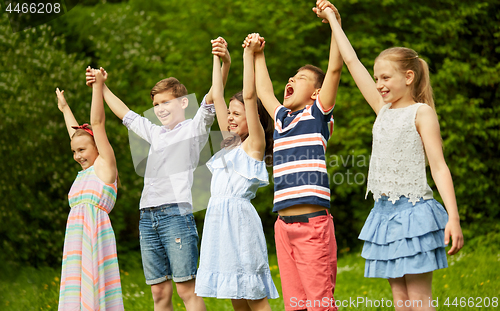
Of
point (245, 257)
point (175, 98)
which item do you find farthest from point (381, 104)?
point (175, 98)

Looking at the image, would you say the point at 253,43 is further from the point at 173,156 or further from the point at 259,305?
the point at 259,305

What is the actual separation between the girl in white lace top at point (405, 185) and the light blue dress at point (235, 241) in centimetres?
66

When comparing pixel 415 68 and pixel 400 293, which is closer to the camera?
pixel 400 293

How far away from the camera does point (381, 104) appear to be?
272 centimetres

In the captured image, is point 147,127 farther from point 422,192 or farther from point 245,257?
point 422,192

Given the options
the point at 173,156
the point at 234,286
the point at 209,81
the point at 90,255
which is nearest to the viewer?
the point at 234,286

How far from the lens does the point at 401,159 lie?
252 centimetres

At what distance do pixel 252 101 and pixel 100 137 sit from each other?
1081mm

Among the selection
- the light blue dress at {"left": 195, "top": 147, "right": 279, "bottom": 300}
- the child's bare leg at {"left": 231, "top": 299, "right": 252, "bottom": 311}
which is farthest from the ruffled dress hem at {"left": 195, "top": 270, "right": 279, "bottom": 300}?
the child's bare leg at {"left": 231, "top": 299, "right": 252, "bottom": 311}

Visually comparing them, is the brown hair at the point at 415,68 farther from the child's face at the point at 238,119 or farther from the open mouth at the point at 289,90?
the child's face at the point at 238,119

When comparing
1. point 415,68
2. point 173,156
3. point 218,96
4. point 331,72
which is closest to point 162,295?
point 173,156

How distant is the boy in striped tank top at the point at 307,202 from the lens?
2.65 m

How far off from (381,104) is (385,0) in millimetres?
5898

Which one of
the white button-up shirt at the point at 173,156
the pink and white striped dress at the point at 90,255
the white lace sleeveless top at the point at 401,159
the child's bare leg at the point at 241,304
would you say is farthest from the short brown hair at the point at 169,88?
the white lace sleeveless top at the point at 401,159
